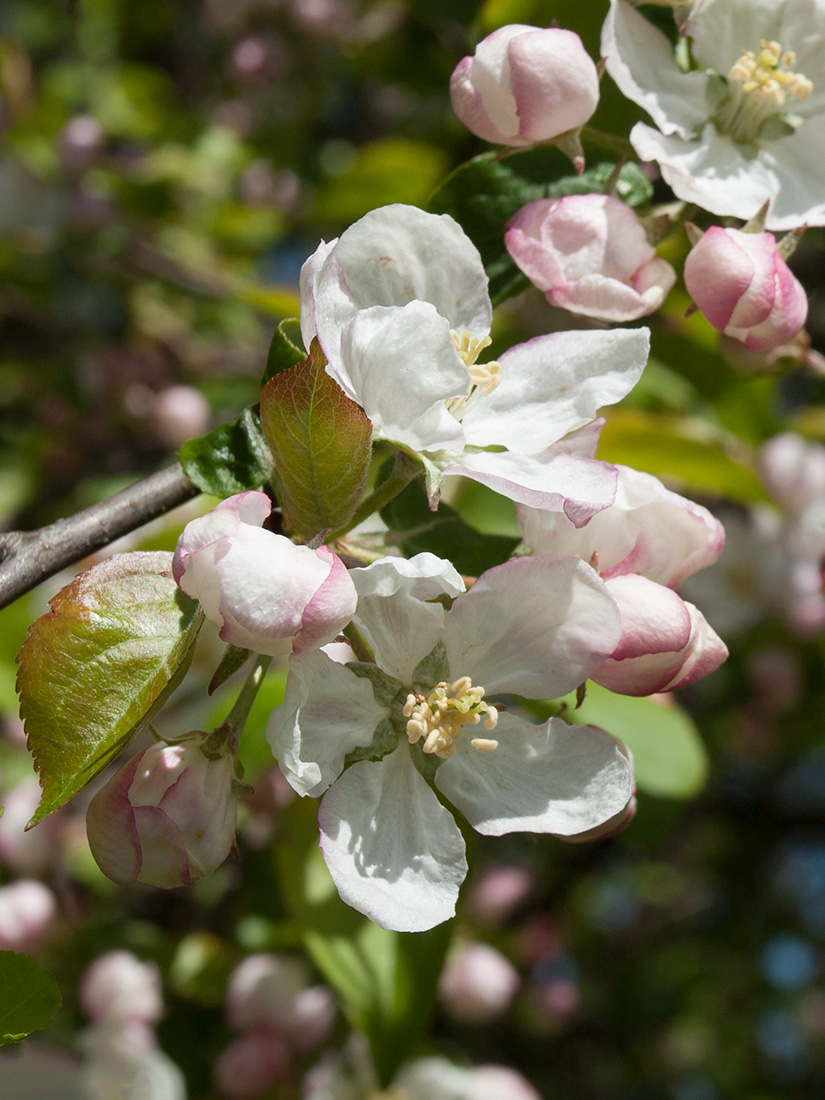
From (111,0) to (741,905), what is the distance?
111 inches

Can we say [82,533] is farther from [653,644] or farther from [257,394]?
[257,394]

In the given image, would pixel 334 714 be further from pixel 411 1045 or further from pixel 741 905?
pixel 741 905

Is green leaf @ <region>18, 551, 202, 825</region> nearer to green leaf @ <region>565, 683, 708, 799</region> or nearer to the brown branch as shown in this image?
the brown branch

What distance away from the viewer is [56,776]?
60cm

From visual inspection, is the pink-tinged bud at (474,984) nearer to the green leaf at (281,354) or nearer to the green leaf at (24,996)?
the green leaf at (24,996)

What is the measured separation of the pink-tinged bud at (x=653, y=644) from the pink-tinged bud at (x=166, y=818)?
0.26 m

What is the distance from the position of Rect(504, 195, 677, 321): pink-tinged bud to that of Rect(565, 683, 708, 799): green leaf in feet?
1.63

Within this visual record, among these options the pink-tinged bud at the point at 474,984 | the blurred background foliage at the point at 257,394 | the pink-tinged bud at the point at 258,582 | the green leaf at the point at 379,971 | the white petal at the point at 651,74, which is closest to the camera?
the pink-tinged bud at the point at 258,582

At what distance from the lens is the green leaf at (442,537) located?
778mm

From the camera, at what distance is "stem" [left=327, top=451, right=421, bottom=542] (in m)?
0.71

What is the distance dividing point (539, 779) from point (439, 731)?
74mm

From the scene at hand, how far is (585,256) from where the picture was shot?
31.0 inches

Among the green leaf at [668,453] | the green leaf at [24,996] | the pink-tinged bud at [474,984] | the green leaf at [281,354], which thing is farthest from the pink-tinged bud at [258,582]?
the pink-tinged bud at [474,984]

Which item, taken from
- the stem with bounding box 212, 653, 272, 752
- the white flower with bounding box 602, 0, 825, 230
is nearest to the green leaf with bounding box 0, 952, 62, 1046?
the stem with bounding box 212, 653, 272, 752
